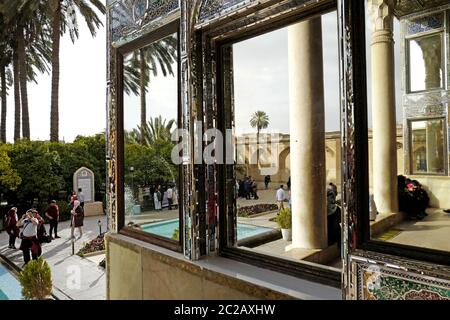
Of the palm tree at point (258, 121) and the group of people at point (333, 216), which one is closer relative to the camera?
the group of people at point (333, 216)

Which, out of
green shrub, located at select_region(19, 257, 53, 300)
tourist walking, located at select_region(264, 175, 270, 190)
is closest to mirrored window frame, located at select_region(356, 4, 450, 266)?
tourist walking, located at select_region(264, 175, 270, 190)

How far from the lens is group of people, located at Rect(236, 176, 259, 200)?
2641 mm

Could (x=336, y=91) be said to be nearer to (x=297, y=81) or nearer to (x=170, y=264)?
(x=297, y=81)

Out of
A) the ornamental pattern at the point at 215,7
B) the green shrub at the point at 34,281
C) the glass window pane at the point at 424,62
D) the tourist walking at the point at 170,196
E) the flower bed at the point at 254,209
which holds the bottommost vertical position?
the green shrub at the point at 34,281

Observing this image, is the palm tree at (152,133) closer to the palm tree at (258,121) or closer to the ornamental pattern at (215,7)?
the palm tree at (258,121)

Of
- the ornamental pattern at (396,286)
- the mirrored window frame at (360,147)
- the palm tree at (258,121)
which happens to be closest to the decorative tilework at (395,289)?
the ornamental pattern at (396,286)

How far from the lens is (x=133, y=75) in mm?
3379

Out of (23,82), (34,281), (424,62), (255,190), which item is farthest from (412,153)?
(23,82)

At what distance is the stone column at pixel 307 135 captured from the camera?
229 cm

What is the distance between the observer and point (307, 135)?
2.35 m

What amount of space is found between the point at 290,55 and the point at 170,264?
1825 millimetres

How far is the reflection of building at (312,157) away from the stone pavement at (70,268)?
12.8 feet

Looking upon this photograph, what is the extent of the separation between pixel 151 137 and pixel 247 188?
114 centimetres

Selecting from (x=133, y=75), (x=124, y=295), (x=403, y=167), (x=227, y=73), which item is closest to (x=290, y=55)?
(x=227, y=73)
